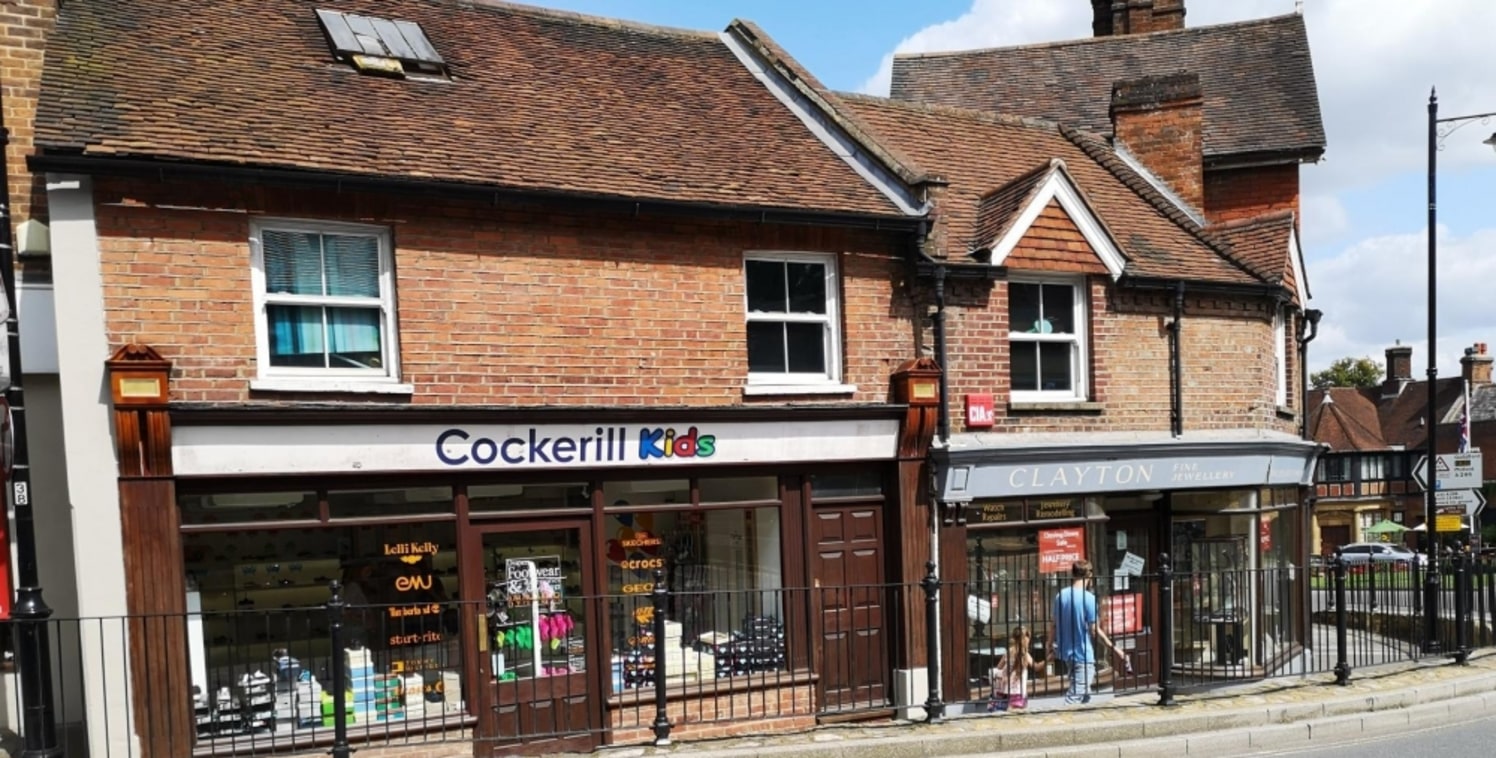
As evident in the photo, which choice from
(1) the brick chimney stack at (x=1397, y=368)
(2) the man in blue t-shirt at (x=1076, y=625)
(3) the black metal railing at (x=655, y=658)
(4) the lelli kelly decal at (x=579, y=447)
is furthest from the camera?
(1) the brick chimney stack at (x=1397, y=368)

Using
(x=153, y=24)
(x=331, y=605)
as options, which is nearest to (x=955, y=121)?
(x=153, y=24)

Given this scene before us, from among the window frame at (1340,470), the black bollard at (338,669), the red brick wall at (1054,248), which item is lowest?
the black bollard at (338,669)

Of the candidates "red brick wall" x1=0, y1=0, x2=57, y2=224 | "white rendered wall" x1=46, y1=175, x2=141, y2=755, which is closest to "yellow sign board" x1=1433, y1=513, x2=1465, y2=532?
"white rendered wall" x1=46, y1=175, x2=141, y2=755

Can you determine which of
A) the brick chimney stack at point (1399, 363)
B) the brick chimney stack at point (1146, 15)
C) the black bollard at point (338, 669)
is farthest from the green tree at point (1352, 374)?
the black bollard at point (338, 669)

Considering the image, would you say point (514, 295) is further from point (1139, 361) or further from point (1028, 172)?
point (1139, 361)

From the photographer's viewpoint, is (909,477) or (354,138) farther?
(909,477)

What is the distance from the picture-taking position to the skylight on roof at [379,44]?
36.2 ft

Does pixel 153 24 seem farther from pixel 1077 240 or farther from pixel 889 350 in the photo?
pixel 1077 240

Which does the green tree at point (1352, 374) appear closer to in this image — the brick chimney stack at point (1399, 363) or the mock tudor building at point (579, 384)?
the brick chimney stack at point (1399, 363)

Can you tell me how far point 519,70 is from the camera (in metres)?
12.1

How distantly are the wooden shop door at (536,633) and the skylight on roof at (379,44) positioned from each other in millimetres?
4939

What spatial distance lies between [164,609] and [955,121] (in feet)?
37.1

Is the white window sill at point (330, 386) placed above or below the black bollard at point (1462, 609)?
above

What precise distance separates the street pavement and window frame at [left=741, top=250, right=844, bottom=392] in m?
3.45
